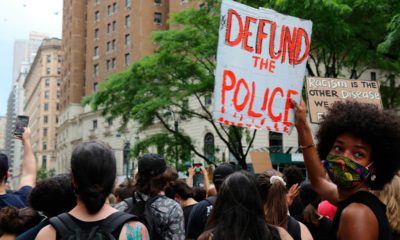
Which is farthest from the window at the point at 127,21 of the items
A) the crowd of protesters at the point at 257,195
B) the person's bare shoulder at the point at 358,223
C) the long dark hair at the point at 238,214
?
the person's bare shoulder at the point at 358,223

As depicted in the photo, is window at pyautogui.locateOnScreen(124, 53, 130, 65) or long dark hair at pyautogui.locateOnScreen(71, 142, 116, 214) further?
window at pyautogui.locateOnScreen(124, 53, 130, 65)

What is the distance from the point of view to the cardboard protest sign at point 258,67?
4.50m

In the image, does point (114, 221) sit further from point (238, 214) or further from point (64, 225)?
point (238, 214)

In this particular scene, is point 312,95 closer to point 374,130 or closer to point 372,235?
point 374,130

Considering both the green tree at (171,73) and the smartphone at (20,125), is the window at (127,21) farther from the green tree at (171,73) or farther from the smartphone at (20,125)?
the smartphone at (20,125)

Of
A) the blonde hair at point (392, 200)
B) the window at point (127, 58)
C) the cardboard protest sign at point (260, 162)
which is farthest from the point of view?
the window at point (127, 58)

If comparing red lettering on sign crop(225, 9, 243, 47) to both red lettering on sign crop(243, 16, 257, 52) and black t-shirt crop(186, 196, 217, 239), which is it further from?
black t-shirt crop(186, 196, 217, 239)

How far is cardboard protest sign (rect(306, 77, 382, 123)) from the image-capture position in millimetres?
6582

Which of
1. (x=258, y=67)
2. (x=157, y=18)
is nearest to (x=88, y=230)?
(x=258, y=67)

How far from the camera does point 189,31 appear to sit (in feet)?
67.2

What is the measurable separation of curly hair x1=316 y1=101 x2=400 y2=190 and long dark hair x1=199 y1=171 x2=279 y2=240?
726 millimetres

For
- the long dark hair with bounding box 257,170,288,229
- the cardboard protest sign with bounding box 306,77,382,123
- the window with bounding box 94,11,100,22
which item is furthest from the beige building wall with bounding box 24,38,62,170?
the long dark hair with bounding box 257,170,288,229

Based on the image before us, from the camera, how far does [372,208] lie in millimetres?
2740

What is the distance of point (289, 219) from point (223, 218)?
1304 millimetres
